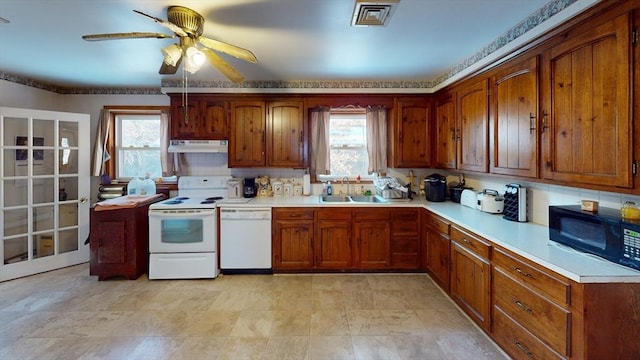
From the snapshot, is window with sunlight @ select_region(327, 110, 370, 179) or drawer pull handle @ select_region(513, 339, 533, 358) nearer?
drawer pull handle @ select_region(513, 339, 533, 358)

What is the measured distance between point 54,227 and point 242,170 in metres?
2.39

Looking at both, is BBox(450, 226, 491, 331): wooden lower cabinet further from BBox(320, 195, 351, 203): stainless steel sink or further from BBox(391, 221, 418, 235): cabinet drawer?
BBox(320, 195, 351, 203): stainless steel sink

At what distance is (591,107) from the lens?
1.73m

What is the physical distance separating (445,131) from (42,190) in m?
4.93

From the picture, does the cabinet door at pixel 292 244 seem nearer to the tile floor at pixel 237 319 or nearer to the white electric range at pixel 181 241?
the tile floor at pixel 237 319

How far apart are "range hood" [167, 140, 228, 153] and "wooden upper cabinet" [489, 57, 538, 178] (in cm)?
297

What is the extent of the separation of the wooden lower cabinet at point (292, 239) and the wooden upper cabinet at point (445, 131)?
5.55ft

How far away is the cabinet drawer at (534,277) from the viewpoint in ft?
5.21

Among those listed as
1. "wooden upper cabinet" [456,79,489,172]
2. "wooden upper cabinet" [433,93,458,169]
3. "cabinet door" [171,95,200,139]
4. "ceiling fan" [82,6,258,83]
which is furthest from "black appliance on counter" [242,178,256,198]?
"wooden upper cabinet" [456,79,489,172]

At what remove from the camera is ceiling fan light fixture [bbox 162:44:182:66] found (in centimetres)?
203

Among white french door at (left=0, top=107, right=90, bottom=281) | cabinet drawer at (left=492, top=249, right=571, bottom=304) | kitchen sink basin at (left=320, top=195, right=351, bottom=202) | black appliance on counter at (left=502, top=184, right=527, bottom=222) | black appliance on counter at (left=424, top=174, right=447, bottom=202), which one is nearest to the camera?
cabinet drawer at (left=492, top=249, right=571, bottom=304)

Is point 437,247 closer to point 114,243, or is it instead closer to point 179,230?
point 179,230

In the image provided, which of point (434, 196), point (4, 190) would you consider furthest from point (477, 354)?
point (4, 190)

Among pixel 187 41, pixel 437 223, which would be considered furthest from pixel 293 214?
pixel 187 41
